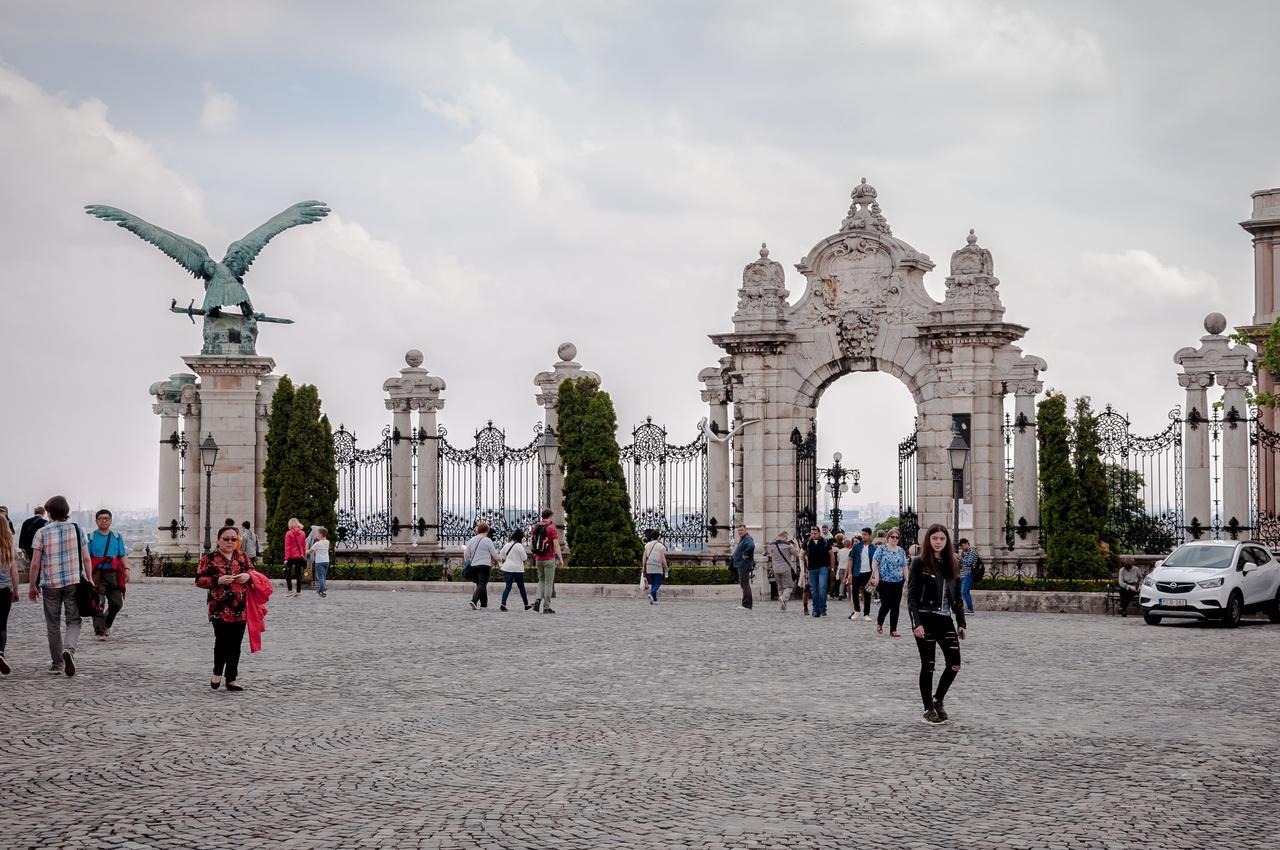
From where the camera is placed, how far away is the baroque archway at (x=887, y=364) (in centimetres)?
3188

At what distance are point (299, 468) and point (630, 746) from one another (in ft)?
84.1

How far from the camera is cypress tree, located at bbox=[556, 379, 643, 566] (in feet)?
112

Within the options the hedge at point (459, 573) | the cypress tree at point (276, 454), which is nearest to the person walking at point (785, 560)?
the hedge at point (459, 573)

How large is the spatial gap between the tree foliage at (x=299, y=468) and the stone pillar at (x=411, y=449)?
1567 mm

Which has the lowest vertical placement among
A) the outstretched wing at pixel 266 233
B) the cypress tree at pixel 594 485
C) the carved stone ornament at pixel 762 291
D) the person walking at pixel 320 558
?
the person walking at pixel 320 558

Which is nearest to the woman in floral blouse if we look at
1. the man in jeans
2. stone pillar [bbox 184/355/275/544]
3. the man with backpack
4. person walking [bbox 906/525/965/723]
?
the man in jeans

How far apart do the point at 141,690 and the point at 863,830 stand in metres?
8.31

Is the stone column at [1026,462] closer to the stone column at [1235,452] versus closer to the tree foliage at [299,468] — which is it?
the stone column at [1235,452]

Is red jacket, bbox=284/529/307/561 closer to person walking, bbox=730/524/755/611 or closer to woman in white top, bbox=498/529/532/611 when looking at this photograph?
woman in white top, bbox=498/529/532/611

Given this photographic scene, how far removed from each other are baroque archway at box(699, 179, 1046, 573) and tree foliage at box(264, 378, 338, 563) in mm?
9609

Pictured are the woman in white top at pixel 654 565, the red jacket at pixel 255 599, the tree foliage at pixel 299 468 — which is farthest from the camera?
the tree foliage at pixel 299 468

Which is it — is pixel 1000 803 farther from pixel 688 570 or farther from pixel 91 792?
pixel 688 570

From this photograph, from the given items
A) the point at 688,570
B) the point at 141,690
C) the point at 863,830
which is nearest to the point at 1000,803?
the point at 863,830

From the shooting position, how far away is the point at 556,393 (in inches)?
1464
